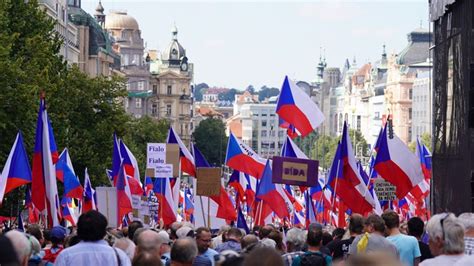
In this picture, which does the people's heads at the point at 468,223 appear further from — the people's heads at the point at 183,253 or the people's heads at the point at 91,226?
the people's heads at the point at 91,226

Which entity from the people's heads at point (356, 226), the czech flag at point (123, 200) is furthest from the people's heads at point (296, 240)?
the czech flag at point (123, 200)

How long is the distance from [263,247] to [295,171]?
14.5 metres

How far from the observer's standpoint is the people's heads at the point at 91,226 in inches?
476

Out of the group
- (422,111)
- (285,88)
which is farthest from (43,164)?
(422,111)

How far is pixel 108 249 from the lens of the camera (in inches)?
475

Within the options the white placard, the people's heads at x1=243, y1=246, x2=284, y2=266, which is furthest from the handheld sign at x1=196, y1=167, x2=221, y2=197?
the people's heads at x1=243, y1=246, x2=284, y2=266

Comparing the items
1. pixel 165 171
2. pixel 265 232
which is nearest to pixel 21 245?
pixel 265 232

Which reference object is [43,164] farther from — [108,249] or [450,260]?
[450,260]

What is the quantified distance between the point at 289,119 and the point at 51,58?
26.4 metres

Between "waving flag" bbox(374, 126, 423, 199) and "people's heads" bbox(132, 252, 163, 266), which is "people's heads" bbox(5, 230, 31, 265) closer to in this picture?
"people's heads" bbox(132, 252, 163, 266)

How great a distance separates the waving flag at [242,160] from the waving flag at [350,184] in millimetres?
6424

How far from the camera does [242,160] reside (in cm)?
3073

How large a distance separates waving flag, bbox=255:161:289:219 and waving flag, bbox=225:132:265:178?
2.00 m

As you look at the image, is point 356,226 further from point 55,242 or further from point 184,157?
point 184,157
